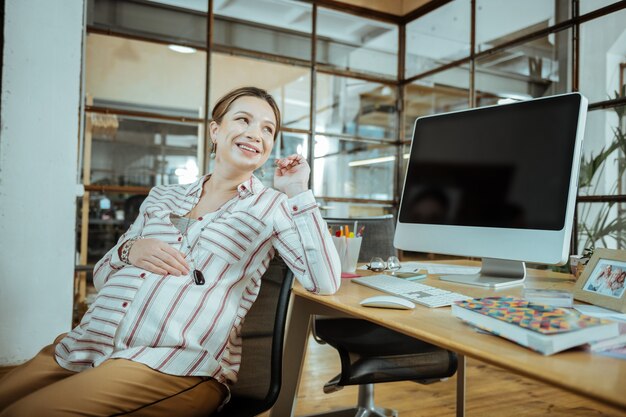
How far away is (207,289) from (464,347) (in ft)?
2.11

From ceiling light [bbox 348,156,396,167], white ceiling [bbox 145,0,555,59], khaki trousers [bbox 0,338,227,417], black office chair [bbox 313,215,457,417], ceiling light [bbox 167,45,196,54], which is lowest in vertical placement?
black office chair [bbox 313,215,457,417]

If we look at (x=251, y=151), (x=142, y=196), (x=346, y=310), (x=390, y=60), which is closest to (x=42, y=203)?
(x=142, y=196)

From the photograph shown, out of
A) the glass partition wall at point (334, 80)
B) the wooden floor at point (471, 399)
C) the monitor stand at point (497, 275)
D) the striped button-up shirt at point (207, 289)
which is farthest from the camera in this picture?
the glass partition wall at point (334, 80)

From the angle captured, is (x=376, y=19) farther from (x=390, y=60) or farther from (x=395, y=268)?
(x=395, y=268)

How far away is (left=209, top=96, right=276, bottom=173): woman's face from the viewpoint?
1323 millimetres

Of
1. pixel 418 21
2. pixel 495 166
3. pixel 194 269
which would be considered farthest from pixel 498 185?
pixel 418 21

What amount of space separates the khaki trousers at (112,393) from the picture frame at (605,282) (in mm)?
829

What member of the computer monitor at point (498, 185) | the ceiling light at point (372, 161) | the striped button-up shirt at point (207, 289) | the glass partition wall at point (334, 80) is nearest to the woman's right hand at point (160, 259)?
the striped button-up shirt at point (207, 289)

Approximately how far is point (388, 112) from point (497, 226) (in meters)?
2.99

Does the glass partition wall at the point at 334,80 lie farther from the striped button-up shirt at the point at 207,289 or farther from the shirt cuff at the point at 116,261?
the striped button-up shirt at the point at 207,289

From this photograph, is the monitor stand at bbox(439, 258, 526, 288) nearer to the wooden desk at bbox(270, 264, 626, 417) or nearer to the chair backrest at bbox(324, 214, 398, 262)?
the wooden desk at bbox(270, 264, 626, 417)

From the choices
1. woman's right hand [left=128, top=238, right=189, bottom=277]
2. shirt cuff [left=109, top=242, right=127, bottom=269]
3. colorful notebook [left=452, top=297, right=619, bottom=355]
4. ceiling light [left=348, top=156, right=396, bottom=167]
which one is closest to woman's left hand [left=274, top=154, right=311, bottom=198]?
woman's right hand [left=128, top=238, right=189, bottom=277]

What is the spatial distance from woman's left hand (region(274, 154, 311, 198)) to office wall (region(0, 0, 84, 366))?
6.45ft

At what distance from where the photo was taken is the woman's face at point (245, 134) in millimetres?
1323
